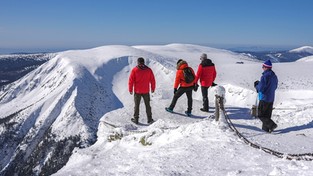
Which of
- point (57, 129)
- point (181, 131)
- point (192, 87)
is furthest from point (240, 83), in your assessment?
point (57, 129)

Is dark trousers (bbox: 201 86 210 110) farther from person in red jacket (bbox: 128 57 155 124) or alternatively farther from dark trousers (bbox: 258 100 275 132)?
dark trousers (bbox: 258 100 275 132)

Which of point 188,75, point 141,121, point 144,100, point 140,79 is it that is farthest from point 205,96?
point 140,79

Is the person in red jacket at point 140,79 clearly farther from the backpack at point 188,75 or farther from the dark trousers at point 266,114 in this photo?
the dark trousers at point 266,114

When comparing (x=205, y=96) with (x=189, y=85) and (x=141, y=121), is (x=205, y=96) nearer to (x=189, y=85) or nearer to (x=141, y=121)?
(x=189, y=85)

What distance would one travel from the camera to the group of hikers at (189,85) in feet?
37.8

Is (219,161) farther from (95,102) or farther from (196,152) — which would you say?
(95,102)

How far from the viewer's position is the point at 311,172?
662 centimetres

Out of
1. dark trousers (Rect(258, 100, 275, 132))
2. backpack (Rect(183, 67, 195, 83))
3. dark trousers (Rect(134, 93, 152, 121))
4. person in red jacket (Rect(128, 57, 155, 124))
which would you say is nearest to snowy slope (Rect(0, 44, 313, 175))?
dark trousers (Rect(258, 100, 275, 132))

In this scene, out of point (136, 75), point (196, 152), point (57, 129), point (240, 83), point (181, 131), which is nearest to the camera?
point (196, 152)

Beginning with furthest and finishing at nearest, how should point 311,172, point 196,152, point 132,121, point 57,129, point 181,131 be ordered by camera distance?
point 57,129 → point 132,121 → point 181,131 → point 196,152 → point 311,172

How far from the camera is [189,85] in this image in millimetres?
14305

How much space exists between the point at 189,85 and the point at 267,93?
368cm

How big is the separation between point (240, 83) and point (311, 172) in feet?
91.3

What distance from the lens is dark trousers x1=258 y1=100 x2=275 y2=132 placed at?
11656 millimetres
